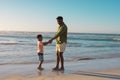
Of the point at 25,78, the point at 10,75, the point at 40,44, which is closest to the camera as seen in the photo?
the point at 25,78

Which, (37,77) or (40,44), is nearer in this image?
(37,77)

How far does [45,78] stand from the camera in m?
6.88

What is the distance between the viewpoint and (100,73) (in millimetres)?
7875

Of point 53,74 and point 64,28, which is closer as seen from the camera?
point 53,74

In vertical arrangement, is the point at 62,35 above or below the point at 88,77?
above

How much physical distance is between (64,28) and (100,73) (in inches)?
70.2

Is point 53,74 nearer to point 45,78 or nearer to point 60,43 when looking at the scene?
point 45,78

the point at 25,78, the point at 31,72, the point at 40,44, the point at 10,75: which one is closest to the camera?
the point at 25,78

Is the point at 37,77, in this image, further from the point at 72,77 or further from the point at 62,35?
the point at 62,35

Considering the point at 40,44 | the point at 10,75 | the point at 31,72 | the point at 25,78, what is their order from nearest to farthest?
the point at 25,78 < the point at 10,75 < the point at 31,72 < the point at 40,44

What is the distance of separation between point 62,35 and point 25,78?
2037 mm

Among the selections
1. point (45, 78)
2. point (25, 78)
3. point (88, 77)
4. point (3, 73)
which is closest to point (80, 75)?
point (88, 77)

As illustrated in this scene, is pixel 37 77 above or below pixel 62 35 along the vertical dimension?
below

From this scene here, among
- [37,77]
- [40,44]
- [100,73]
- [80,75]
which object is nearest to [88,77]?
[80,75]
